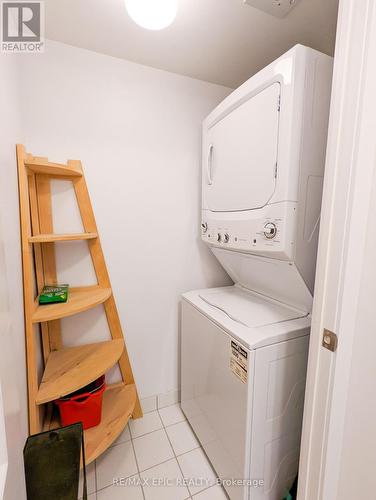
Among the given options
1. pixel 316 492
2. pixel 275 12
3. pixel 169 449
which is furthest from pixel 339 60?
pixel 169 449

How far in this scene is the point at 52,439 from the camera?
932 mm

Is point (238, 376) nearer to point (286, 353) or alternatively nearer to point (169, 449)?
point (286, 353)

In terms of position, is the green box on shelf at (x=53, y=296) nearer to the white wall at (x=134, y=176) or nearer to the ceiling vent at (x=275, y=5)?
the white wall at (x=134, y=176)

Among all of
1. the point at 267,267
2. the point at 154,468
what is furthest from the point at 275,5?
the point at 154,468

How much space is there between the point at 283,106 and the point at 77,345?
1752 millimetres

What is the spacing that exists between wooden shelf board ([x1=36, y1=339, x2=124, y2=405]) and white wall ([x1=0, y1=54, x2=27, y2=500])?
0.40 feet

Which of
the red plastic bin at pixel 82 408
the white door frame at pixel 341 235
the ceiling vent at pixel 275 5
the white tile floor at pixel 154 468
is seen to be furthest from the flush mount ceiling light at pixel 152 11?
the white tile floor at pixel 154 468

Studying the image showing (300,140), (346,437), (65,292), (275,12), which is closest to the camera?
(346,437)

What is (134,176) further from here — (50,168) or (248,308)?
(248,308)

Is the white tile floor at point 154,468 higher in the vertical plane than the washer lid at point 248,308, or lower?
lower

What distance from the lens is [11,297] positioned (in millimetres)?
902

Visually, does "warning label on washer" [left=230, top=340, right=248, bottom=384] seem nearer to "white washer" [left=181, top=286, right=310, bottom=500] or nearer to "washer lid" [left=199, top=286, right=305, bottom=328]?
"white washer" [left=181, top=286, right=310, bottom=500]

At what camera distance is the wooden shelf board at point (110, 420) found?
124 cm

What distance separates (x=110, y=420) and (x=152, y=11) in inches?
81.3
